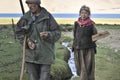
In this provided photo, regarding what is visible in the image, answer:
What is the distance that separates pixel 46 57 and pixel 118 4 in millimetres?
7789

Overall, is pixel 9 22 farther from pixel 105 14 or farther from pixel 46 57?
pixel 46 57

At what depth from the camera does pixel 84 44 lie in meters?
7.17

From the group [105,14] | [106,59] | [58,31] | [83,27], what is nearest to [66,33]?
[105,14]

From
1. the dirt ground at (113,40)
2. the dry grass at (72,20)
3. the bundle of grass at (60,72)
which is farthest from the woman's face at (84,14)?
the dry grass at (72,20)

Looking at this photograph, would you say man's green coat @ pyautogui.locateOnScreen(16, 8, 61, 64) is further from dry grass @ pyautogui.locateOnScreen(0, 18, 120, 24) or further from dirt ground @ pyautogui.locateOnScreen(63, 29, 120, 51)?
dry grass @ pyautogui.locateOnScreen(0, 18, 120, 24)

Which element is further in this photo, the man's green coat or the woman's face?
the woman's face

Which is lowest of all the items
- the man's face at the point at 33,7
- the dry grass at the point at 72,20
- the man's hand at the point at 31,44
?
the dry grass at the point at 72,20

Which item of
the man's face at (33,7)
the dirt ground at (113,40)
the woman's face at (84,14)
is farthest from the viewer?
the dirt ground at (113,40)

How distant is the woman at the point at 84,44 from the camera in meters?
7.08

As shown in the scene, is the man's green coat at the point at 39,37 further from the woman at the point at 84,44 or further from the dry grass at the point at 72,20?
the dry grass at the point at 72,20

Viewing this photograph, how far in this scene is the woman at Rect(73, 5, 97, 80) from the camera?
279 inches

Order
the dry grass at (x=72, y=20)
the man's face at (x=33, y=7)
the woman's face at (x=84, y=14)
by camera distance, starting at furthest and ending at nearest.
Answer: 1. the dry grass at (x=72, y=20)
2. the woman's face at (x=84, y=14)
3. the man's face at (x=33, y=7)

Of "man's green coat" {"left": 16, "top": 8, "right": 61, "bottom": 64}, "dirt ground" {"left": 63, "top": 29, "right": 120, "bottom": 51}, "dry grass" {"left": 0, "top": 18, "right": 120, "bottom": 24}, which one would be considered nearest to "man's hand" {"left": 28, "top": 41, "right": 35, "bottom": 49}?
"man's green coat" {"left": 16, "top": 8, "right": 61, "bottom": 64}

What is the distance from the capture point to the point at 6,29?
46.2ft
